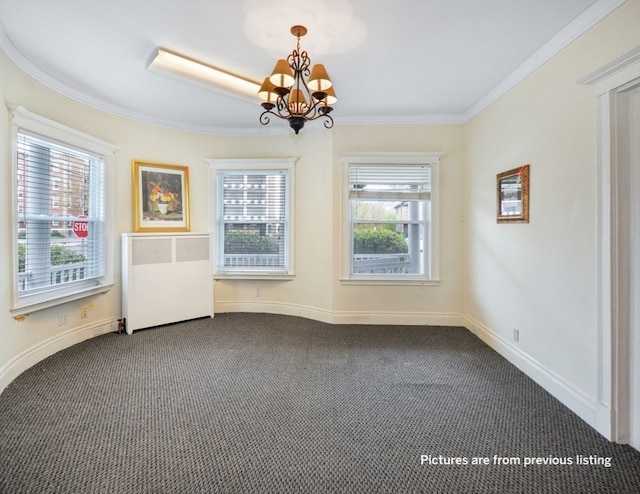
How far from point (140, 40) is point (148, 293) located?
8.57 feet

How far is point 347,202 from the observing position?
158 inches

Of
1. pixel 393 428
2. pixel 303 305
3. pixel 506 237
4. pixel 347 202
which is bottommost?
pixel 393 428

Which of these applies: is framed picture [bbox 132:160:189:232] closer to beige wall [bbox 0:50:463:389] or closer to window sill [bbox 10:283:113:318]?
beige wall [bbox 0:50:463:389]

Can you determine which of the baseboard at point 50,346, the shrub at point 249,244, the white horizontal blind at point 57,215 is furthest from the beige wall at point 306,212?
the shrub at point 249,244

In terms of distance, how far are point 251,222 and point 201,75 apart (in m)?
1.98

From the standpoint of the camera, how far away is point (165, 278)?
3906mm

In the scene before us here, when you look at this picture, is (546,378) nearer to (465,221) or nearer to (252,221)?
(465,221)

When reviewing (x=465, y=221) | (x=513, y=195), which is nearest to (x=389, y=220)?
(x=465, y=221)

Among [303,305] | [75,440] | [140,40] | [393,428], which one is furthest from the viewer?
[303,305]

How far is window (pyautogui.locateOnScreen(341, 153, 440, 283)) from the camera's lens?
395 cm

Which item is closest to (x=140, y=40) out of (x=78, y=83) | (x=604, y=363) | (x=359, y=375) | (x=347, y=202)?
(x=78, y=83)

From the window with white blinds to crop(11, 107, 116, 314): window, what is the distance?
134 centimetres

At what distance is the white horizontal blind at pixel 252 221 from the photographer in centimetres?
441

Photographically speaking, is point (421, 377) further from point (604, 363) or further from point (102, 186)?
point (102, 186)
